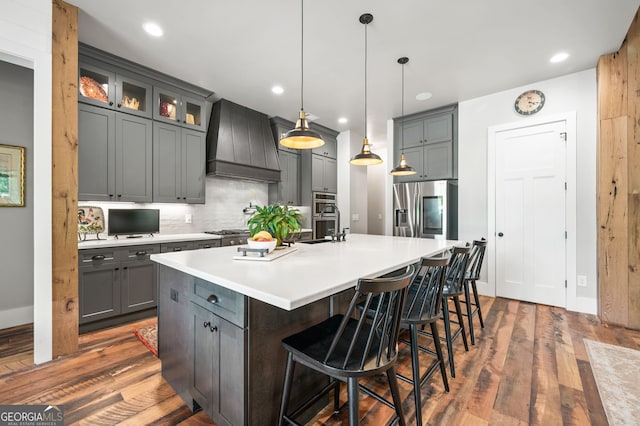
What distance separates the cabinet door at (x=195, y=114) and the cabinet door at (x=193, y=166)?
0.29 feet

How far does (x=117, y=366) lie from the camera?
215 centimetres

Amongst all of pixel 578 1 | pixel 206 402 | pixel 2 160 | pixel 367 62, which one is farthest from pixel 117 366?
pixel 578 1

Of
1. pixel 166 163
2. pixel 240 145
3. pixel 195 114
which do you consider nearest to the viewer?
pixel 166 163

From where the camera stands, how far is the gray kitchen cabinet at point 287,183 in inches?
200

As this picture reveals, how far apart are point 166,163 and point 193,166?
35cm

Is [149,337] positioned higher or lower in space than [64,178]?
lower

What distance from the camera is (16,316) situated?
288cm

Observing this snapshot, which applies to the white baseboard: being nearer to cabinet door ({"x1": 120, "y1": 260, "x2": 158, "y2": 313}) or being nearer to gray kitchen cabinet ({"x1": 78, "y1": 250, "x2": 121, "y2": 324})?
gray kitchen cabinet ({"x1": 78, "y1": 250, "x2": 121, "y2": 324})

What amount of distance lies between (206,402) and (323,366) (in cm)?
81

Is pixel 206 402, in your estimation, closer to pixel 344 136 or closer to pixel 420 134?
pixel 420 134

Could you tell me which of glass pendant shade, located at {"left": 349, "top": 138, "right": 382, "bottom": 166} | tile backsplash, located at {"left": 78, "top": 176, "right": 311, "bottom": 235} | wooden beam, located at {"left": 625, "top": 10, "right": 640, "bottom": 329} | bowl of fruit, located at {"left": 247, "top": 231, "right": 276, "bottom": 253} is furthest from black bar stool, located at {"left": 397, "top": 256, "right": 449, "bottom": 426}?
wooden beam, located at {"left": 625, "top": 10, "right": 640, "bottom": 329}

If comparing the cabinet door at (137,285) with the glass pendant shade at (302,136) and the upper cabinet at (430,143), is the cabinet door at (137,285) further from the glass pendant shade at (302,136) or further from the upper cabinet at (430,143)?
the upper cabinet at (430,143)

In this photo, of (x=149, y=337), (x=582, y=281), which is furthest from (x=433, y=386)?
(x=582, y=281)

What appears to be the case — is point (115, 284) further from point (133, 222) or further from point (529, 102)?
point (529, 102)
